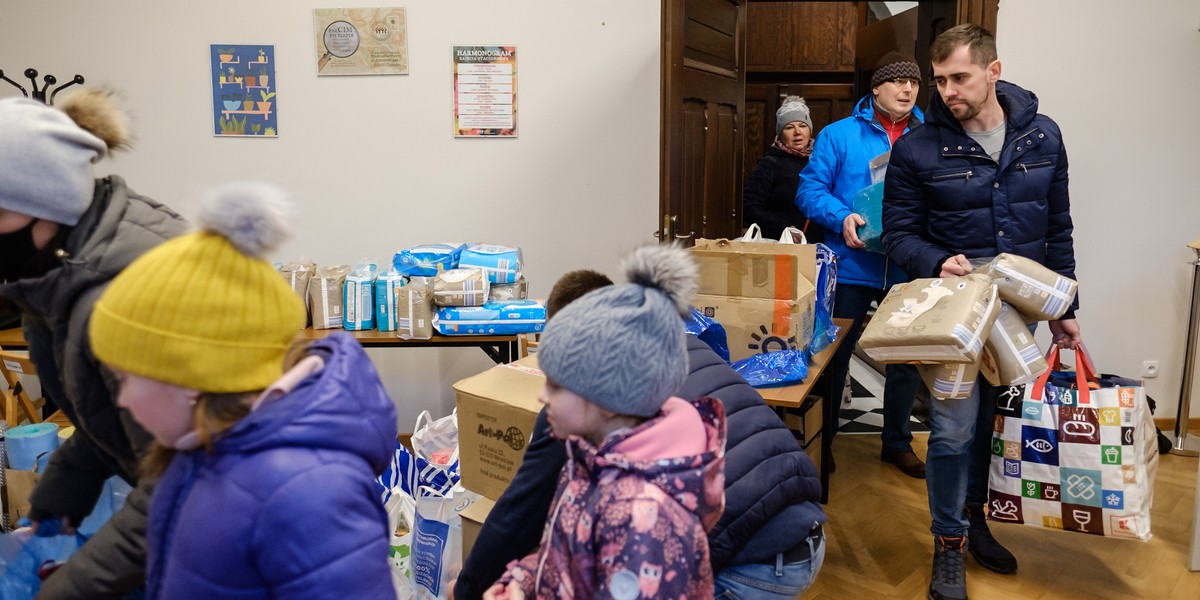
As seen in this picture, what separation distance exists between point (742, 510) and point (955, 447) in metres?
1.22

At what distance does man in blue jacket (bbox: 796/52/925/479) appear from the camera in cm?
336

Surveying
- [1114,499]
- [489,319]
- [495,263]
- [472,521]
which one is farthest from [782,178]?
[472,521]

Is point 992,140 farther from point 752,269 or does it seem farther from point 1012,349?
point 752,269

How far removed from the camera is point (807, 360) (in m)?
2.78

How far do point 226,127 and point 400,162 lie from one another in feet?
2.60

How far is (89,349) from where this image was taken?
48.0 inches

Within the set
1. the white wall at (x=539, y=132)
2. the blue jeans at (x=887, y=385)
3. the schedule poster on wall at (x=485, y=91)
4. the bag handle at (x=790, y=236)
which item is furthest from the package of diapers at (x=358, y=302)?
the blue jeans at (x=887, y=385)

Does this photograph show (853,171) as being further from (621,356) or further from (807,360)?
(621,356)

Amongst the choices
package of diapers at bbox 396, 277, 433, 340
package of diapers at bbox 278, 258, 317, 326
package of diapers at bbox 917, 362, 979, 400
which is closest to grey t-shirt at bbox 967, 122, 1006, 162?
package of diapers at bbox 917, 362, 979, 400

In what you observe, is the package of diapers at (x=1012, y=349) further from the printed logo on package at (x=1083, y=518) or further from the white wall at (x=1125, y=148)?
the white wall at (x=1125, y=148)

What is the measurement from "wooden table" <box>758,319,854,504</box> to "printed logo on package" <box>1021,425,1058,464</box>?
23.2 inches

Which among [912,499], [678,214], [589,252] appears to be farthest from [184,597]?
[589,252]

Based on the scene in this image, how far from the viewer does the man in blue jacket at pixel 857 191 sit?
132 inches

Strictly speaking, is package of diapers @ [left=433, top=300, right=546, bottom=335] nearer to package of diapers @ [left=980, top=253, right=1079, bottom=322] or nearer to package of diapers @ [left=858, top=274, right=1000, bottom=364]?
package of diapers @ [left=858, top=274, right=1000, bottom=364]
